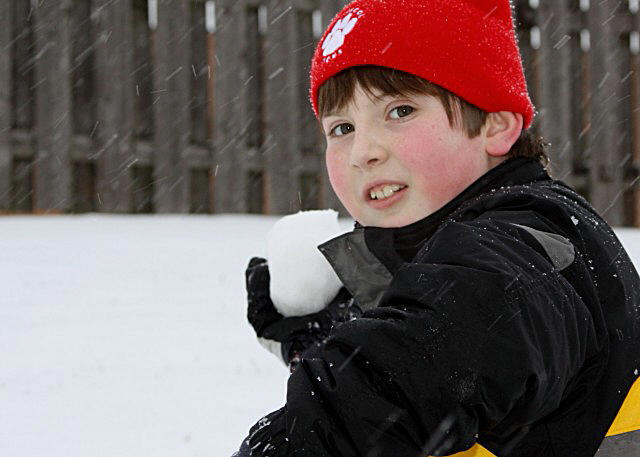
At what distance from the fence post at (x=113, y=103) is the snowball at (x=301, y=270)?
2.34m

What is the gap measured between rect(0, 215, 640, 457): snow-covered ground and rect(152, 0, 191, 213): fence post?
149 millimetres

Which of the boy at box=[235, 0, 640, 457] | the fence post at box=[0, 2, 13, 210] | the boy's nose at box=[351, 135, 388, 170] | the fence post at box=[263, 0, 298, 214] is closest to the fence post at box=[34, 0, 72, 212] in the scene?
the fence post at box=[0, 2, 13, 210]

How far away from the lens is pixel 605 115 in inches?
182

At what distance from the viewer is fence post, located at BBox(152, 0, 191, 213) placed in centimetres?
371

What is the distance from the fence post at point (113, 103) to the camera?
360 centimetres

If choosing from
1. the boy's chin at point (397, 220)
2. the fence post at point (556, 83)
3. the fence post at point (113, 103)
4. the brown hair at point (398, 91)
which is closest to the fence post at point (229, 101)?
the fence post at point (113, 103)

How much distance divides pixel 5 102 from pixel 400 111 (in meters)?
2.96

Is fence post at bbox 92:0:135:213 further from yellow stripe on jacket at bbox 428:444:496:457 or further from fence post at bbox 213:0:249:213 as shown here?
yellow stripe on jacket at bbox 428:444:496:457

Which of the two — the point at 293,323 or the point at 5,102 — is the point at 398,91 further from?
the point at 5,102

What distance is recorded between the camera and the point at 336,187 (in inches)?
43.9

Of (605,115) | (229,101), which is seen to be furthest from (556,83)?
(229,101)

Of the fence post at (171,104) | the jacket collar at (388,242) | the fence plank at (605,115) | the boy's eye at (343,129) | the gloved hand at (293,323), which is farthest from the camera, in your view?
the fence plank at (605,115)

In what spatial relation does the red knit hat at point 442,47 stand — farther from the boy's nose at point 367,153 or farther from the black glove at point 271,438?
the black glove at point 271,438

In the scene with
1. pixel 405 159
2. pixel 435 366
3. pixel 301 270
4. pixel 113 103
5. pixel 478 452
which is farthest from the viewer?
pixel 113 103
